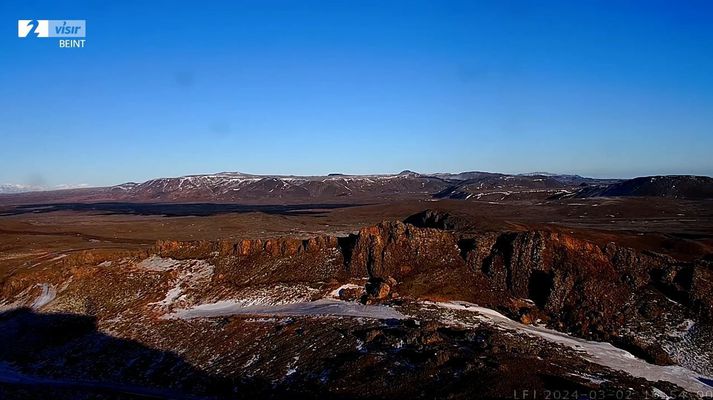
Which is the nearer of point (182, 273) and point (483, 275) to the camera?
point (483, 275)

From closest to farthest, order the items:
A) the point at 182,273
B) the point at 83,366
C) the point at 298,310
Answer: the point at 83,366 < the point at 298,310 < the point at 182,273

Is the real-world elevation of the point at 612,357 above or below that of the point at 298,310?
below

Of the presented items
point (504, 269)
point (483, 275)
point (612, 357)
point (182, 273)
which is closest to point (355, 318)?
point (483, 275)

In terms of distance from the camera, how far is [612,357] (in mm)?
21859

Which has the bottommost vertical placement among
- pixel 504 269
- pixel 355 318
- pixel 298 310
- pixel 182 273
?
pixel 298 310

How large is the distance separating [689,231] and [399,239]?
243ft

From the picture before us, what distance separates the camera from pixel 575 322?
26000 mm

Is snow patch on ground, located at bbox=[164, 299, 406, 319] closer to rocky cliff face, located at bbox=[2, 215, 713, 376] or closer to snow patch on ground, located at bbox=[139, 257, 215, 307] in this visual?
rocky cliff face, located at bbox=[2, 215, 713, 376]

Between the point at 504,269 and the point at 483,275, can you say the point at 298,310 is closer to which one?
the point at 483,275

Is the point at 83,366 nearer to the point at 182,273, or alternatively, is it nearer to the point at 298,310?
the point at 182,273

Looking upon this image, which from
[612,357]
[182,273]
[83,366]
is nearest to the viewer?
[612,357]

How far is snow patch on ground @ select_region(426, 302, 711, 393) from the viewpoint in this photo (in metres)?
19.9

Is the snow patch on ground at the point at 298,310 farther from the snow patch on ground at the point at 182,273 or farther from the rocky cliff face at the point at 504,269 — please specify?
the rocky cliff face at the point at 504,269

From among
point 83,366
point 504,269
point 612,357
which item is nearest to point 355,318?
point 504,269
